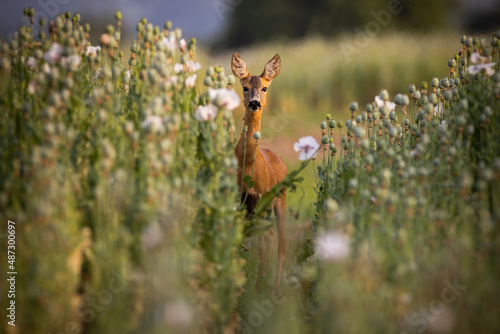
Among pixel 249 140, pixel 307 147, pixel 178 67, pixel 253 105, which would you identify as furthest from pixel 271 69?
pixel 178 67

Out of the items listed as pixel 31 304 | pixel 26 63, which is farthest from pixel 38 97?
pixel 31 304

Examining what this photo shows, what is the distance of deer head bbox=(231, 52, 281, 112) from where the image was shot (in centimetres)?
516

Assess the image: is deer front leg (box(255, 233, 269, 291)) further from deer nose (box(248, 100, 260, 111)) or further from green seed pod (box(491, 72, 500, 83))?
green seed pod (box(491, 72, 500, 83))

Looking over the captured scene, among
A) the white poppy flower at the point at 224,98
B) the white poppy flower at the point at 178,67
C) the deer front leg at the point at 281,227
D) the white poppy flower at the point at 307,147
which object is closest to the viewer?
the white poppy flower at the point at 224,98

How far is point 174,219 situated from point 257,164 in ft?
6.93

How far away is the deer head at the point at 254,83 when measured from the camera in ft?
16.9

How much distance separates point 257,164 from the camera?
5047mm

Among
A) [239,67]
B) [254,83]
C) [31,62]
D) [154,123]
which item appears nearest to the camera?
[154,123]

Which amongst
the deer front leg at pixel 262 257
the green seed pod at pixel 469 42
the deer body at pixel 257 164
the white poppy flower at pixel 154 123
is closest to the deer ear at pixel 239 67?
the deer body at pixel 257 164

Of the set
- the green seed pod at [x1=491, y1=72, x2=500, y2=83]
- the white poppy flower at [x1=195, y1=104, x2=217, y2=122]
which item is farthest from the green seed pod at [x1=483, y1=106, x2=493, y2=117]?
the white poppy flower at [x1=195, y1=104, x2=217, y2=122]

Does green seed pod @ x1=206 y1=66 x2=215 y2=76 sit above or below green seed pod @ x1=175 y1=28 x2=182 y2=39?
below

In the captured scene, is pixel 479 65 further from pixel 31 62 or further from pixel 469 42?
pixel 31 62

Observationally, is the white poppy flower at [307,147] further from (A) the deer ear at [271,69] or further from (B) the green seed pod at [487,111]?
(B) the green seed pod at [487,111]

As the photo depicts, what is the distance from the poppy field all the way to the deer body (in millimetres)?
850
